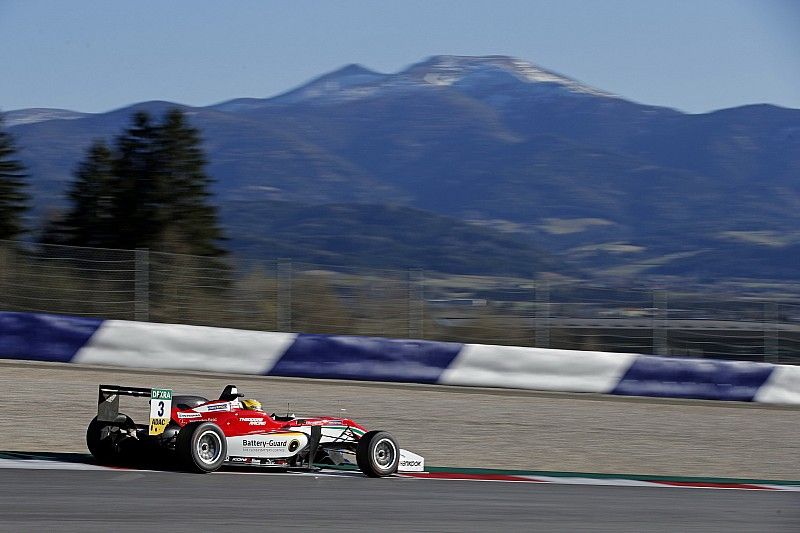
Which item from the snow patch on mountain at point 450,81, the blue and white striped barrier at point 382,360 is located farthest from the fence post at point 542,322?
the snow patch on mountain at point 450,81

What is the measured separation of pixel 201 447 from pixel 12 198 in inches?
575

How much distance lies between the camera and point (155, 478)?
7.67 meters

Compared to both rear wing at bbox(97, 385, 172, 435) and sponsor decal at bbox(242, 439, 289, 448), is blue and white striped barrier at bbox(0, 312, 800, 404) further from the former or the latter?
sponsor decal at bbox(242, 439, 289, 448)

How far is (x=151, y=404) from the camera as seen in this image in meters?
7.83

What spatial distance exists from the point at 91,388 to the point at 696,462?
647 centimetres

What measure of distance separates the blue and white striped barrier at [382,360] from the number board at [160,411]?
579 centimetres

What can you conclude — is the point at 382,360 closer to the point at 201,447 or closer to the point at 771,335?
the point at 771,335

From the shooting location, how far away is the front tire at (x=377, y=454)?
8445 millimetres

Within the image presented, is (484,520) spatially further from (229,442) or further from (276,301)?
(276,301)

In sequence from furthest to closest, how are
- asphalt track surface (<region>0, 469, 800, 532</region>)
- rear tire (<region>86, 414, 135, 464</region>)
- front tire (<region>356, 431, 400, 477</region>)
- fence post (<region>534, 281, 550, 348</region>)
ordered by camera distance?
1. fence post (<region>534, 281, 550, 348</region>)
2. front tire (<region>356, 431, 400, 477</region>)
3. rear tire (<region>86, 414, 135, 464</region>)
4. asphalt track surface (<region>0, 469, 800, 532</region>)

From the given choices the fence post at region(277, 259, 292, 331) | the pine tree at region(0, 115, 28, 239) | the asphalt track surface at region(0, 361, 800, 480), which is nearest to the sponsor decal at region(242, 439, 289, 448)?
the asphalt track surface at region(0, 361, 800, 480)

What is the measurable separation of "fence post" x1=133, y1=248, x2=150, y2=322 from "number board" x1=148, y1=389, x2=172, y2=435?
6.26 m

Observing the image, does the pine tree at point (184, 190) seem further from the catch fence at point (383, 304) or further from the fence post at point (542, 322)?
the fence post at point (542, 322)

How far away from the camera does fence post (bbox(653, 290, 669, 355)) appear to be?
52.1 ft
